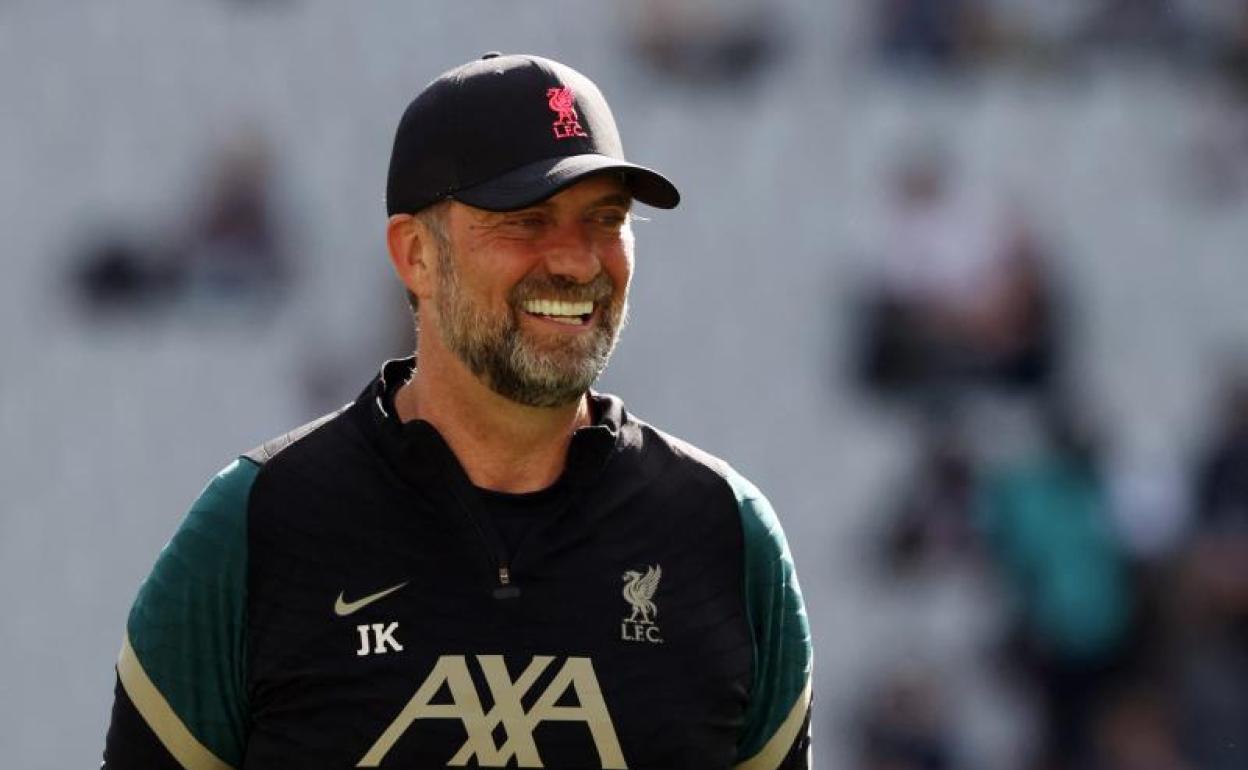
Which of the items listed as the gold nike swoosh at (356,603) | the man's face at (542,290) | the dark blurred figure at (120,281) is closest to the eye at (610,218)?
the man's face at (542,290)

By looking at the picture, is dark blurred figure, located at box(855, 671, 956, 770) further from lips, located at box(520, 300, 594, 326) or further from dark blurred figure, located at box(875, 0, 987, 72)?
lips, located at box(520, 300, 594, 326)

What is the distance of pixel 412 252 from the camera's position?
2730mm

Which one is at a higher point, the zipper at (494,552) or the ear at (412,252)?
the ear at (412,252)

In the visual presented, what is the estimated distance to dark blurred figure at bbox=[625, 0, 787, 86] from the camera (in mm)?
8102

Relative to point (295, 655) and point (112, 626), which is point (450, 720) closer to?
point (295, 655)

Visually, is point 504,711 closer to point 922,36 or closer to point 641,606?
point 641,606

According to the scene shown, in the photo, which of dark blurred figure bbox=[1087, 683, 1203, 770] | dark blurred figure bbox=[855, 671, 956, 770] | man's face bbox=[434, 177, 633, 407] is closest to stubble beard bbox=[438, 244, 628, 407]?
man's face bbox=[434, 177, 633, 407]

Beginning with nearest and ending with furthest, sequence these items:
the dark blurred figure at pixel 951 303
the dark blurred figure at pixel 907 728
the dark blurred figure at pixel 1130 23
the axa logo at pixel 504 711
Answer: the axa logo at pixel 504 711 < the dark blurred figure at pixel 907 728 < the dark blurred figure at pixel 951 303 < the dark blurred figure at pixel 1130 23

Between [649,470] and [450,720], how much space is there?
43cm

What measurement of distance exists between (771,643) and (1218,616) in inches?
182

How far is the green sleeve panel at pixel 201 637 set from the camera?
2.60 metres

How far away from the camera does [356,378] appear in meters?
7.45

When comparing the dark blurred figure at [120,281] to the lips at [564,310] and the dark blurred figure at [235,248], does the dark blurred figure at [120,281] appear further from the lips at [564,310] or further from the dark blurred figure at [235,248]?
the lips at [564,310]

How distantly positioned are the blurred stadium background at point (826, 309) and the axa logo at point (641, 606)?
→ 444 centimetres
